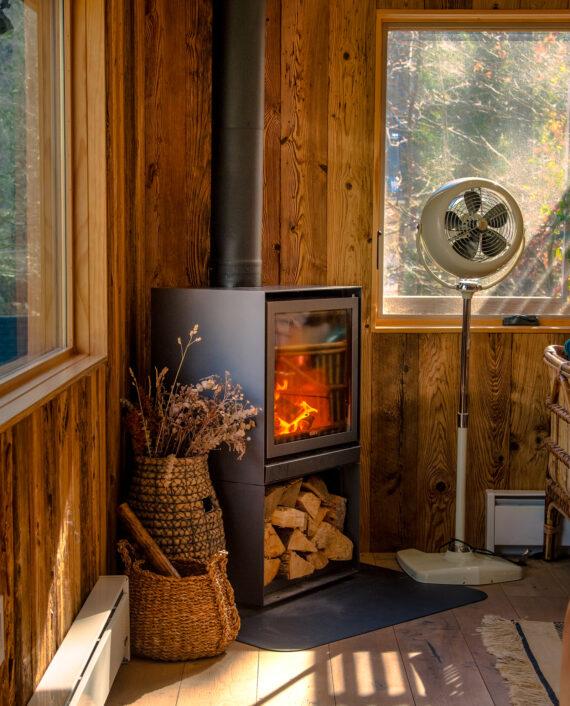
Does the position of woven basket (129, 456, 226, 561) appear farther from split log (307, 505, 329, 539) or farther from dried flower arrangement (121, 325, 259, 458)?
split log (307, 505, 329, 539)

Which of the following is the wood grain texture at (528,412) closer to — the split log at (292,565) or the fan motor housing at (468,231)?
the fan motor housing at (468,231)

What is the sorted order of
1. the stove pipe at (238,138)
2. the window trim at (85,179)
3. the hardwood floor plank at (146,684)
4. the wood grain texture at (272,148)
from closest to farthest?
the hardwood floor plank at (146,684) → the window trim at (85,179) → the stove pipe at (238,138) → the wood grain texture at (272,148)

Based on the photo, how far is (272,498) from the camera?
373 cm

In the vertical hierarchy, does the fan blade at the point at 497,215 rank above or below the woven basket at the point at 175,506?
above

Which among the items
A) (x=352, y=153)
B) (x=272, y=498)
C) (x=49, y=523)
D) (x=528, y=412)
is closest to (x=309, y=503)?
(x=272, y=498)

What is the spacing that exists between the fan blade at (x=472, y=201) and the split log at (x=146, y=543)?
5.44 ft

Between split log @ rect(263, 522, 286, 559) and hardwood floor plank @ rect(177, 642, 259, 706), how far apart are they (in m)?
0.45

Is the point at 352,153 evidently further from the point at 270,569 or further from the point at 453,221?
the point at 270,569

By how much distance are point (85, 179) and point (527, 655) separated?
1.98m

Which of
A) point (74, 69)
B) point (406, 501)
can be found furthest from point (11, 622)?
point (406, 501)

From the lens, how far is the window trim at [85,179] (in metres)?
3.10

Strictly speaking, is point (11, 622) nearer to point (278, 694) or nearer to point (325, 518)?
point (278, 694)

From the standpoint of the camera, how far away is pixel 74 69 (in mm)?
3127

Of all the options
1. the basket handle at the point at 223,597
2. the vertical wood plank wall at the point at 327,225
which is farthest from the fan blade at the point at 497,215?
the basket handle at the point at 223,597
